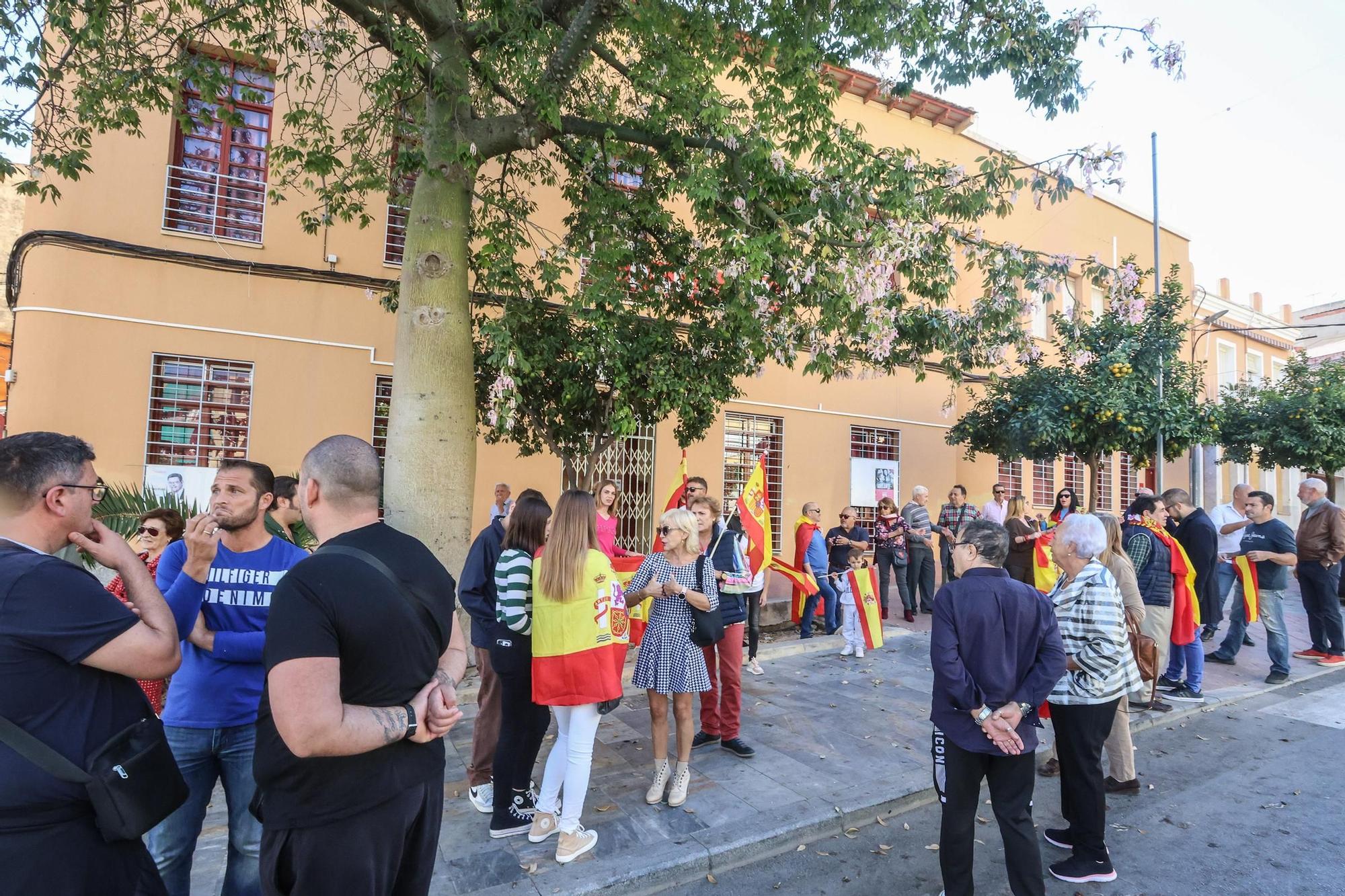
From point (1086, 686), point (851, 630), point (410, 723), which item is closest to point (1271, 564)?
point (851, 630)

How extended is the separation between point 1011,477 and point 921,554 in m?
7.03

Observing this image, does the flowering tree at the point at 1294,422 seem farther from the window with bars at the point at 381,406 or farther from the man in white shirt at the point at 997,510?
the window with bars at the point at 381,406

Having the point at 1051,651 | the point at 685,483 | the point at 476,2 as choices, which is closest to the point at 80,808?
the point at 1051,651

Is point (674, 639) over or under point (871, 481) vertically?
under

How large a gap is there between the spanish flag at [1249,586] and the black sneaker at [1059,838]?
587 cm

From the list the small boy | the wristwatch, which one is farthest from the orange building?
the wristwatch

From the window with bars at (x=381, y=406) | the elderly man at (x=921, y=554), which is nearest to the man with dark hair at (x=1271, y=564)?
the elderly man at (x=921, y=554)

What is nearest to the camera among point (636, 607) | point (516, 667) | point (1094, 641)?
point (1094, 641)

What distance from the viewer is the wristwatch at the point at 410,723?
202 cm

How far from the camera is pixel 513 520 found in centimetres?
405

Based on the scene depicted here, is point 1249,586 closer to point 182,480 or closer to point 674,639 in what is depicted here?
point 674,639

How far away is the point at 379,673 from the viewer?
2.00 m

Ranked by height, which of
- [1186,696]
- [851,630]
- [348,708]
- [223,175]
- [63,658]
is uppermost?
[223,175]

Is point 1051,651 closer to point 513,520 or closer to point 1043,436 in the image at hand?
point 513,520
